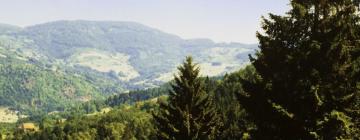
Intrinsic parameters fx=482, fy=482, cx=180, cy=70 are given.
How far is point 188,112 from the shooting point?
40406 mm

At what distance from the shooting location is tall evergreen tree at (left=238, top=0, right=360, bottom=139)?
24.6 m

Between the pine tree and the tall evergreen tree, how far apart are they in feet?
44.0

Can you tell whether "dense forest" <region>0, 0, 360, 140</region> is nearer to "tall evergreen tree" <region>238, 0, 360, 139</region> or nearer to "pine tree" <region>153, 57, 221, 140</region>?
"tall evergreen tree" <region>238, 0, 360, 139</region>

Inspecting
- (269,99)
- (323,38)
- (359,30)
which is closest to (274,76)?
(269,99)

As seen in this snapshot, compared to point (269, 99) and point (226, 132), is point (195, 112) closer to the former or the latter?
point (226, 132)

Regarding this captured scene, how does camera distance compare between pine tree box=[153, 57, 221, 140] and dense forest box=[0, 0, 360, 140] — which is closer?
dense forest box=[0, 0, 360, 140]

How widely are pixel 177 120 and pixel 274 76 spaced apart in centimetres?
1536

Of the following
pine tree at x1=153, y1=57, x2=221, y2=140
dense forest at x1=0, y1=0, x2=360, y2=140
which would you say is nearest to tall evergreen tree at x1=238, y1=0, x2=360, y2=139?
dense forest at x1=0, y1=0, x2=360, y2=140

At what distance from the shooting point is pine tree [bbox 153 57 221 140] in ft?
130

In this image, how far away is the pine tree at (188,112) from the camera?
130 ft

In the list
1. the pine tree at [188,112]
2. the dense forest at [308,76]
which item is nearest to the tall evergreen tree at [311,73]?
the dense forest at [308,76]

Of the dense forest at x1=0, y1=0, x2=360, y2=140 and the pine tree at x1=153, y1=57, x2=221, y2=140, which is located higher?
the dense forest at x1=0, y1=0, x2=360, y2=140

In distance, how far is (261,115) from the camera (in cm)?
2702

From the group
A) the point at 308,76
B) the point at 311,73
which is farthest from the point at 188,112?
the point at 311,73
